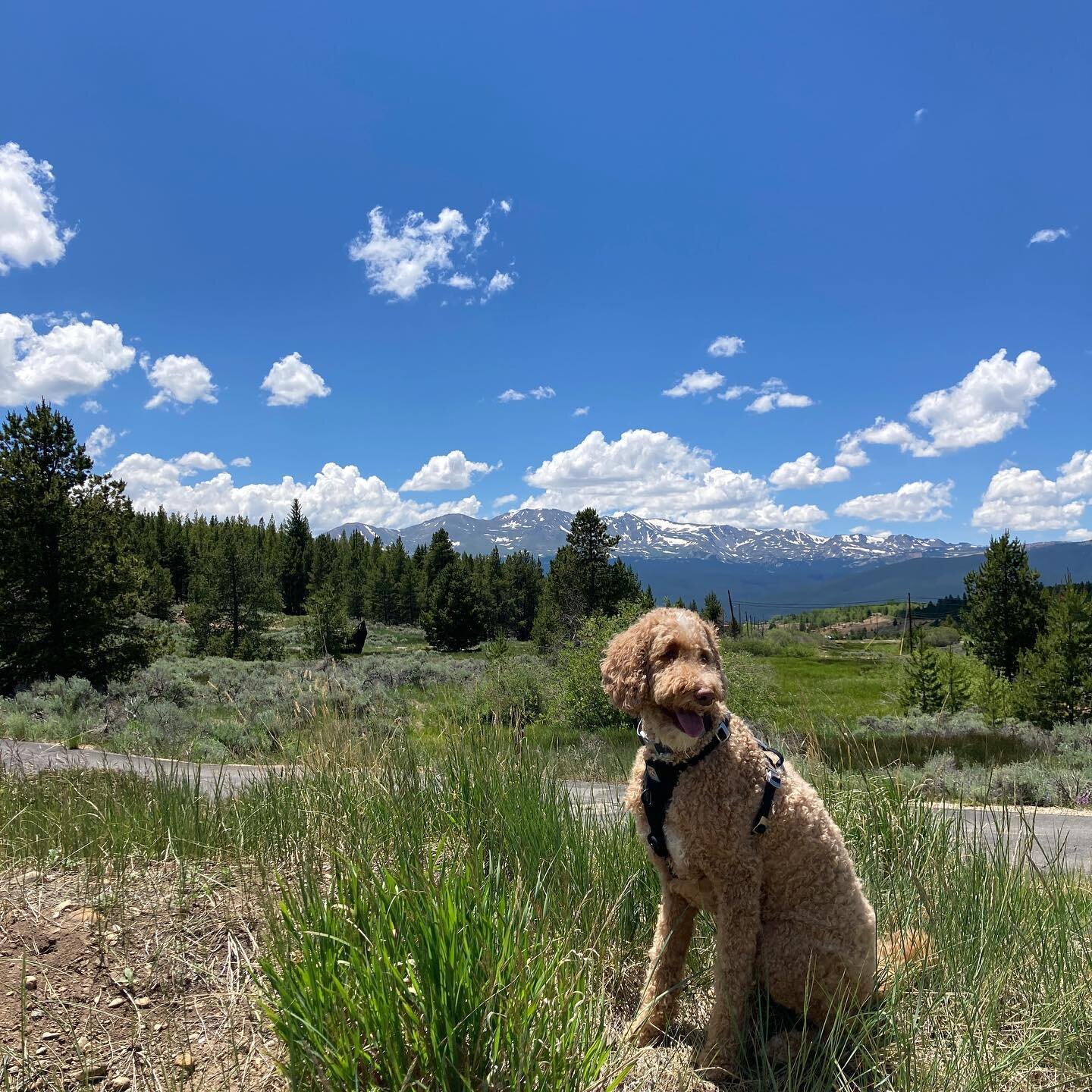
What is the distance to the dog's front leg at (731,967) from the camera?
243cm

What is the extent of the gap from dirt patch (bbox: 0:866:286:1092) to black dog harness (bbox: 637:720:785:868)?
4.69 ft

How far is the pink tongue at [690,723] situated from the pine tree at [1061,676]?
Result: 1193 inches

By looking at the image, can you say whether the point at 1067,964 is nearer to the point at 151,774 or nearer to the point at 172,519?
the point at 151,774

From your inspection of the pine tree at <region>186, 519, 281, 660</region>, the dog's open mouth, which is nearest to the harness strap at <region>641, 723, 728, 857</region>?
the dog's open mouth

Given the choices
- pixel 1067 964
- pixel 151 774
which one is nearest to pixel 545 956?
pixel 1067 964

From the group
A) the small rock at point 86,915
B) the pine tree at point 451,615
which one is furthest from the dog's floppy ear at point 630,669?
the pine tree at point 451,615

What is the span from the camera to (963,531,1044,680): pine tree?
37812 millimetres

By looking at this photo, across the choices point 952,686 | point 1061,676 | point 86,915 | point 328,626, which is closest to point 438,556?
point 328,626

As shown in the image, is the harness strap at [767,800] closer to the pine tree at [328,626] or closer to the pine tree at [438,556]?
the pine tree at [328,626]

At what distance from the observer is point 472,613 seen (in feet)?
211

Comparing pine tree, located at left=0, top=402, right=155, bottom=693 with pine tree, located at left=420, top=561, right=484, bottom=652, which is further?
pine tree, located at left=420, top=561, right=484, bottom=652

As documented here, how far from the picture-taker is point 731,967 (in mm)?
2445

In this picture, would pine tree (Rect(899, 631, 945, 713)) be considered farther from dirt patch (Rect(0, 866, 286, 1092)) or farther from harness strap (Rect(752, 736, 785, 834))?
dirt patch (Rect(0, 866, 286, 1092))

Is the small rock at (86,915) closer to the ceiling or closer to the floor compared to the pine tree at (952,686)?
Result: closer to the ceiling
